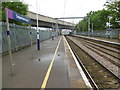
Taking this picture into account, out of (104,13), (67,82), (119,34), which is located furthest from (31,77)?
(104,13)

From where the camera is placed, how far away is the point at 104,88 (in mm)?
4941

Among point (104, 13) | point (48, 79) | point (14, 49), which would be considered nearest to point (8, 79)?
point (48, 79)

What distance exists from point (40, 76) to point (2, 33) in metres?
6.41

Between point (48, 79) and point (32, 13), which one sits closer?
point (48, 79)

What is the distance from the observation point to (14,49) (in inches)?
489

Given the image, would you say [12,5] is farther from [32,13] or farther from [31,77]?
[32,13]

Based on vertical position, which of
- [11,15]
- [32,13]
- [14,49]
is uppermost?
[32,13]

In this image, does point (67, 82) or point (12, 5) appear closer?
point (67, 82)

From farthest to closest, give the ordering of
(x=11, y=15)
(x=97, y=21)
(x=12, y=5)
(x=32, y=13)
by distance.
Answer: (x=97, y=21)
(x=32, y=13)
(x=12, y=5)
(x=11, y=15)

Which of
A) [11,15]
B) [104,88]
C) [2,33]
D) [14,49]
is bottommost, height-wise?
[104,88]

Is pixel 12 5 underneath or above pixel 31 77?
above

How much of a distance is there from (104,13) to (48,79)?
5528 centimetres

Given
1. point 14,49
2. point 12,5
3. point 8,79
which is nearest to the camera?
point 8,79

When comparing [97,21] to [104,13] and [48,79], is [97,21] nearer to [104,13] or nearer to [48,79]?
[104,13]
